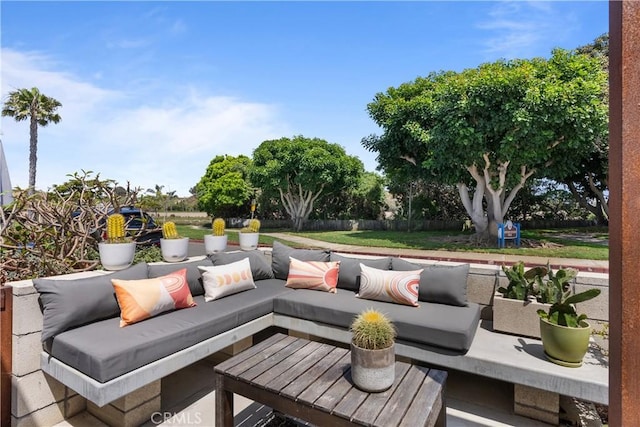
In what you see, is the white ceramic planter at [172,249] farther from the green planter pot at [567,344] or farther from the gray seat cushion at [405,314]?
the green planter pot at [567,344]

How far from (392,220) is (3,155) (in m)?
16.8

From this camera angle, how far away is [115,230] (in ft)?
10.6

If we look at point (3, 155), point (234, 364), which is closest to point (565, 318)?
point (234, 364)

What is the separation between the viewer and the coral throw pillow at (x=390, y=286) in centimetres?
321

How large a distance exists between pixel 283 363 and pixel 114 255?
2.14 meters

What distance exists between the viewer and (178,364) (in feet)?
8.10

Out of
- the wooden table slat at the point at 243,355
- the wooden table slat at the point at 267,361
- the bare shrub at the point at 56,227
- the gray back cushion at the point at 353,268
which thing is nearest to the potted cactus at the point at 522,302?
the gray back cushion at the point at 353,268

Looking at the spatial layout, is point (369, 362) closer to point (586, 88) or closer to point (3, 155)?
point (3, 155)

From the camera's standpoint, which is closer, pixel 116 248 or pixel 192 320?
pixel 192 320

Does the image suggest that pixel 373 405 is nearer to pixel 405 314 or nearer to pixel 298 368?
pixel 298 368

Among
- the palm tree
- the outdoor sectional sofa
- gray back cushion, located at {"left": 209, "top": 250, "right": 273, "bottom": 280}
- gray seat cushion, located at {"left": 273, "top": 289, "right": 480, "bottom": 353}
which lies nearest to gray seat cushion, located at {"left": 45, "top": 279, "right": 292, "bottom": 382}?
the outdoor sectional sofa

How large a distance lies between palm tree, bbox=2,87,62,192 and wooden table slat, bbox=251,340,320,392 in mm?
21378

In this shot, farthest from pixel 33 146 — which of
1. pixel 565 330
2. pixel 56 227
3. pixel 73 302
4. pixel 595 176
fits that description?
pixel 595 176

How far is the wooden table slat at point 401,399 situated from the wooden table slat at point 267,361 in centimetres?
80
